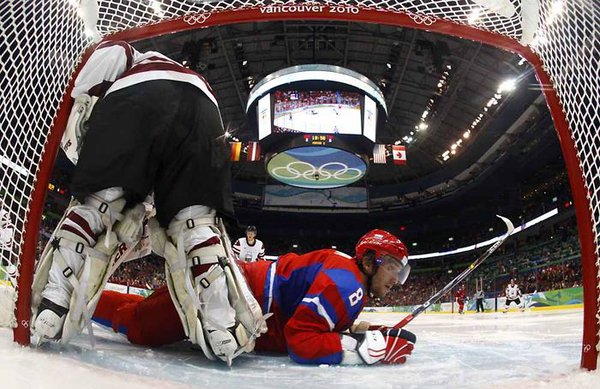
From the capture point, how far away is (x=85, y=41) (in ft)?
4.58

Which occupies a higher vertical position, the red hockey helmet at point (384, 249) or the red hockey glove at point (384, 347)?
the red hockey helmet at point (384, 249)

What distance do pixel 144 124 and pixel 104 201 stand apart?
0.20 metres

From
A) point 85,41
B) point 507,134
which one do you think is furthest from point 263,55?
point 85,41

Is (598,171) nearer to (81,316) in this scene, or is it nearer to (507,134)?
(81,316)

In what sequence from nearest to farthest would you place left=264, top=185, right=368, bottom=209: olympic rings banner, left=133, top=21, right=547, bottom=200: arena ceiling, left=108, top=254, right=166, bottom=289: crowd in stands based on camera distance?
left=133, top=21, right=547, bottom=200: arena ceiling, left=108, top=254, right=166, bottom=289: crowd in stands, left=264, top=185, right=368, bottom=209: olympic rings banner

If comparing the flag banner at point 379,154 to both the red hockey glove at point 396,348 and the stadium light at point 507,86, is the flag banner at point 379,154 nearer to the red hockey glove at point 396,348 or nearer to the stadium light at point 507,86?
the stadium light at point 507,86

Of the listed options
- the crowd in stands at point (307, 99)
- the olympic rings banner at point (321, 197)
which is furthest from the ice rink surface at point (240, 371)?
the olympic rings banner at point (321, 197)

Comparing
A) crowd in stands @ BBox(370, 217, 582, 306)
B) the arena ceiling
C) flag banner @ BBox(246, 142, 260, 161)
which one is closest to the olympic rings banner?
Answer: the arena ceiling

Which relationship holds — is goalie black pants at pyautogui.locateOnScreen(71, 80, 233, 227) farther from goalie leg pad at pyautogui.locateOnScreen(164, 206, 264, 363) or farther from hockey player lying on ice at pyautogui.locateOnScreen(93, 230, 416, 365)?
hockey player lying on ice at pyautogui.locateOnScreen(93, 230, 416, 365)

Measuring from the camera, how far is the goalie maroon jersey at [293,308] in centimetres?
128

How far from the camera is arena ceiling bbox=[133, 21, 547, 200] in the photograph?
37.0 feet

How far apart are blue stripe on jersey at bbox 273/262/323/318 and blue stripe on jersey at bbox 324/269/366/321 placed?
99mm

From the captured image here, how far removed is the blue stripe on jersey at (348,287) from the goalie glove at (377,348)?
3.3 inches

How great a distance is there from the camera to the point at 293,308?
1484 millimetres
